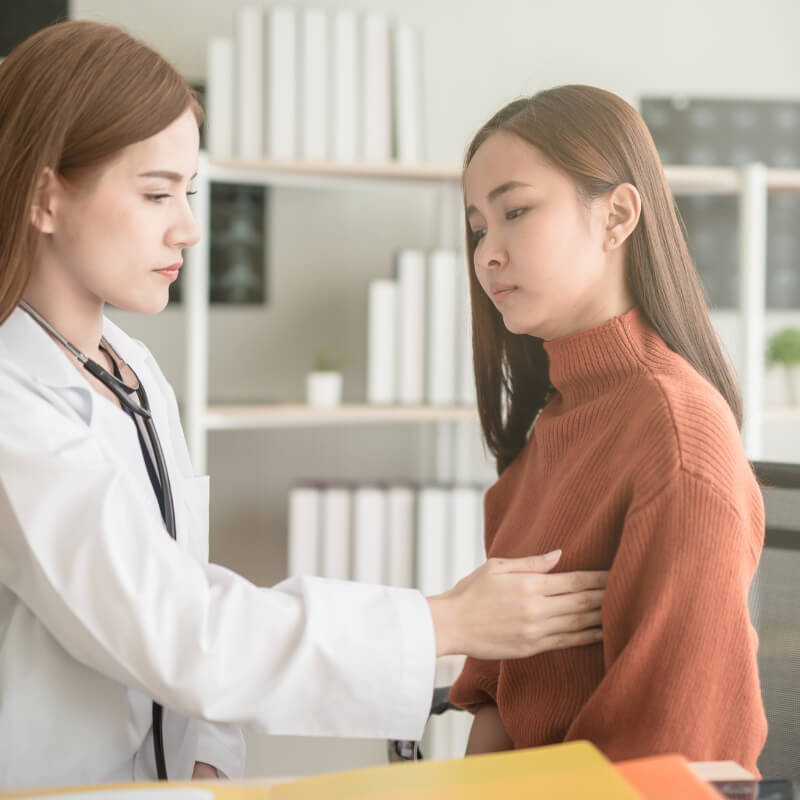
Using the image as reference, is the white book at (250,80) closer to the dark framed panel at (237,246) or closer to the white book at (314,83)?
the white book at (314,83)

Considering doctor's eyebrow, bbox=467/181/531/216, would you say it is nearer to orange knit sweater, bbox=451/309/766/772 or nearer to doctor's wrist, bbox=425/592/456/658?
orange knit sweater, bbox=451/309/766/772

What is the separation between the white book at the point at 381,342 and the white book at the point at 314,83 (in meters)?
0.31

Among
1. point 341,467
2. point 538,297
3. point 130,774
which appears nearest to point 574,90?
point 538,297

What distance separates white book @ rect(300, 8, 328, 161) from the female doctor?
0.87 meters

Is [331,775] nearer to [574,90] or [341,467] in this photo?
[574,90]

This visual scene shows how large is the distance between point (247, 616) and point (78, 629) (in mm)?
155

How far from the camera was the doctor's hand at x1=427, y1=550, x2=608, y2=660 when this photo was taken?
861 millimetres

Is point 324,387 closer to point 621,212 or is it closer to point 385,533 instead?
point 385,533

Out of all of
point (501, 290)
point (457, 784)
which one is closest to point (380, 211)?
point (501, 290)

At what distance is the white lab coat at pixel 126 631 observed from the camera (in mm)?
814

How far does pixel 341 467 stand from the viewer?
225 centimetres

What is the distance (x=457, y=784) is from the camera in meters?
0.61

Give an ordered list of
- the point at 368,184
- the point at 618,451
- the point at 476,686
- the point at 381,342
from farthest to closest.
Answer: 1. the point at 368,184
2. the point at 381,342
3. the point at 476,686
4. the point at 618,451

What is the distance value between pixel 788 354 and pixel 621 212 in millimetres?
1272
